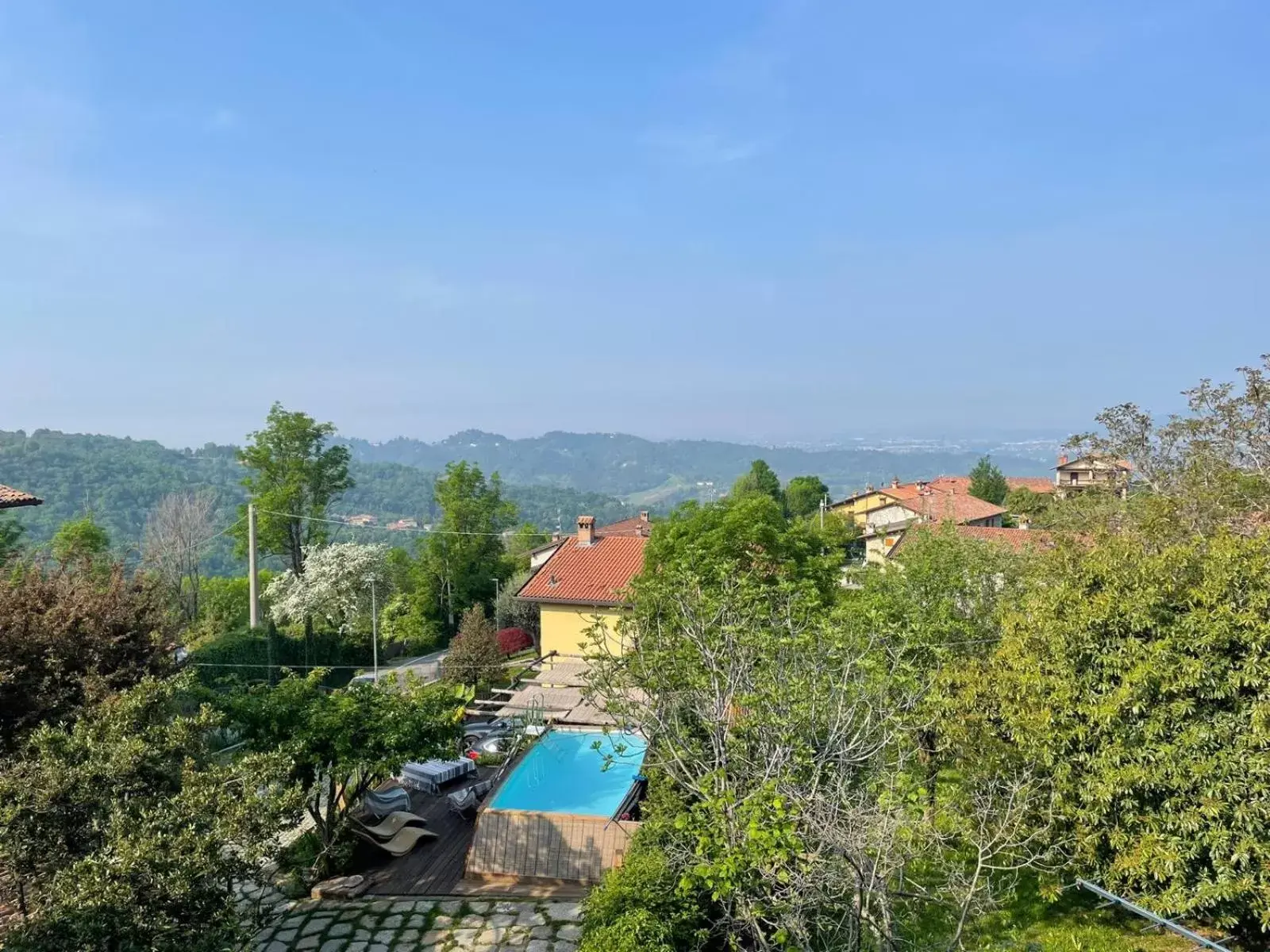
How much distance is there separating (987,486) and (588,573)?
50.2m

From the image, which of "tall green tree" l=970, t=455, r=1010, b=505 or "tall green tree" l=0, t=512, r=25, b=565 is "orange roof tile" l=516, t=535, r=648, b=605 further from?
"tall green tree" l=970, t=455, r=1010, b=505

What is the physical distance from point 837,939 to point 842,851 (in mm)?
1970

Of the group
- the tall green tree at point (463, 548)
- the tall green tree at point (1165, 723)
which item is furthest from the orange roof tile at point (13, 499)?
the tall green tree at point (463, 548)

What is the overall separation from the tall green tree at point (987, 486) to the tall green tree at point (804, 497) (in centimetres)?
1299

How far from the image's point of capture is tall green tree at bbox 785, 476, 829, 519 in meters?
70.7

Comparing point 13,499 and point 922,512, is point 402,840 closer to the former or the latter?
point 13,499

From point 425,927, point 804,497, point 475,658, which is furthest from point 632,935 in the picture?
point 804,497

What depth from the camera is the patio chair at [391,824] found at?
13.3m

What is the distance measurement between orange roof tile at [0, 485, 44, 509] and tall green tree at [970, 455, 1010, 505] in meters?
64.0

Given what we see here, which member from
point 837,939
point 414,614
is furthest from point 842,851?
point 414,614

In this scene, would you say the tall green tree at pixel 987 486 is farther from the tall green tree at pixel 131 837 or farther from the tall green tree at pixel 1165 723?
the tall green tree at pixel 131 837

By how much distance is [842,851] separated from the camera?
21.3 ft

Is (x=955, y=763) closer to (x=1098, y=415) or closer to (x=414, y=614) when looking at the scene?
(x=1098, y=415)

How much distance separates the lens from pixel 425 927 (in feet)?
34.4
